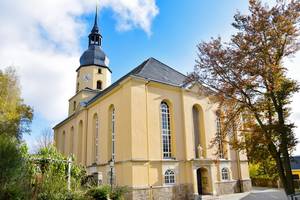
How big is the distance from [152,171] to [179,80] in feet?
28.9

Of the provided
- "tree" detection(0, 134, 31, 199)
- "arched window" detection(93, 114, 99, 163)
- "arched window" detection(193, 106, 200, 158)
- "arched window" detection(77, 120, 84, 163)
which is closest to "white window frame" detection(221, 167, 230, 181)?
"arched window" detection(193, 106, 200, 158)

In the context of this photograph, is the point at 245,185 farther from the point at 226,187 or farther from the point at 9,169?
the point at 9,169

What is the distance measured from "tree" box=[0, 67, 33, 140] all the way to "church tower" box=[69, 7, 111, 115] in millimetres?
6729

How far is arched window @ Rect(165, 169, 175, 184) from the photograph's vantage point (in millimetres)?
17102

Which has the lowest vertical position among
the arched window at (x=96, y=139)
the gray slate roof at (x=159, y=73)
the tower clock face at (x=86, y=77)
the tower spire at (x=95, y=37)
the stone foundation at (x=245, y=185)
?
the stone foundation at (x=245, y=185)

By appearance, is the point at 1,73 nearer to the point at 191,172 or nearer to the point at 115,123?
the point at 115,123

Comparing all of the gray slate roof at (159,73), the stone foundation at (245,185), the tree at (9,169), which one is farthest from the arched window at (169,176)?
the tree at (9,169)

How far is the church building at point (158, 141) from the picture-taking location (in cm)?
1630

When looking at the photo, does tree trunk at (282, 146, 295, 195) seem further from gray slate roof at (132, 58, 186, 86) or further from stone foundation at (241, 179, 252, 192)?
stone foundation at (241, 179, 252, 192)

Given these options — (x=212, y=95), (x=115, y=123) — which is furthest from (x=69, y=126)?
(x=212, y=95)

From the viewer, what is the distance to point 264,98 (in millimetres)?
11102

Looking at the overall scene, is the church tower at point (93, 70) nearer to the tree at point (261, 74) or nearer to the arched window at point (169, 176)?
the arched window at point (169, 176)

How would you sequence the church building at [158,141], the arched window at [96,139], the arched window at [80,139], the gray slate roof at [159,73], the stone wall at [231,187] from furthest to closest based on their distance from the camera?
1. the arched window at [80,139]
2. the arched window at [96,139]
3. the stone wall at [231,187]
4. the gray slate roof at [159,73]
5. the church building at [158,141]

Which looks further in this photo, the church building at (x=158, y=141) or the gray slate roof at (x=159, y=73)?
the gray slate roof at (x=159, y=73)
